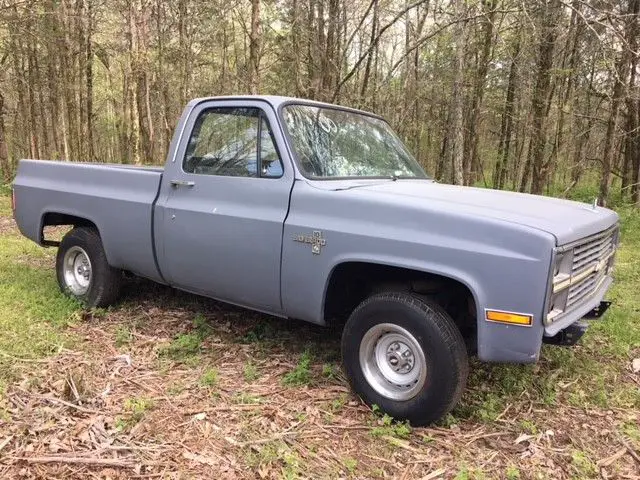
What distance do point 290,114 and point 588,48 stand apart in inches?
464

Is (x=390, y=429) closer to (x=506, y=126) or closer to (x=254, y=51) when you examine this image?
(x=254, y=51)

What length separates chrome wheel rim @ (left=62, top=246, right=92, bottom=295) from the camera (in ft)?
17.2

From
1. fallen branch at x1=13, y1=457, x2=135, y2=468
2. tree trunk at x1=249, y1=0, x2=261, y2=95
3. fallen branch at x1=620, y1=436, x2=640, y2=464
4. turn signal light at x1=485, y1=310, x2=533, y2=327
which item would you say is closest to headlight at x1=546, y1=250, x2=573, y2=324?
turn signal light at x1=485, y1=310, x2=533, y2=327

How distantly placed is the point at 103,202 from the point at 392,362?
9.93 ft

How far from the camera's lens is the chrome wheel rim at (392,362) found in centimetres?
320

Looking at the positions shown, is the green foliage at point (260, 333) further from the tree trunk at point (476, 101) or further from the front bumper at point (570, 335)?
the tree trunk at point (476, 101)

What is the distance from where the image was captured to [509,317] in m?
2.77

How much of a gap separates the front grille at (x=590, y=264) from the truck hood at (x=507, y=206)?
8cm

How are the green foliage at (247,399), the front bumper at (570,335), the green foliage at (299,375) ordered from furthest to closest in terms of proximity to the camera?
the green foliage at (299,375)
the green foliage at (247,399)
the front bumper at (570,335)

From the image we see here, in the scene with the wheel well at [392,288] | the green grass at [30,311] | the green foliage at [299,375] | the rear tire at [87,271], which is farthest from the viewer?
the rear tire at [87,271]

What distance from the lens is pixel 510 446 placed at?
308cm

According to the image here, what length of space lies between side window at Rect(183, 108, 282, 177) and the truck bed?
0.44 metres

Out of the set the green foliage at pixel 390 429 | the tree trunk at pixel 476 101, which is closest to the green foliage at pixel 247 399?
the green foliage at pixel 390 429

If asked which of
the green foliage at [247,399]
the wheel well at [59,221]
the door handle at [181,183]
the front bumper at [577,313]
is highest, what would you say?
the door handle at [181,183]
